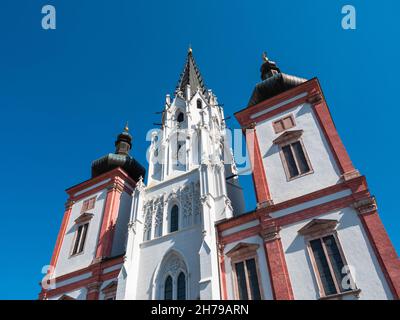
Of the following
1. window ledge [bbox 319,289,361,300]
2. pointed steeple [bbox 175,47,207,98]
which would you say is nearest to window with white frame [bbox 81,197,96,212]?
pointed steeple [bbox 175,47,207,98]

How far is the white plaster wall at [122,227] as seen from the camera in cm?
2244

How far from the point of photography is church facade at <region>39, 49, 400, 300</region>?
13922 mm

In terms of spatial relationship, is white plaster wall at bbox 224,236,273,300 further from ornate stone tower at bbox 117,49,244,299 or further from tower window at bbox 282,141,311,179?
tower window at bbox 282,141,311,179

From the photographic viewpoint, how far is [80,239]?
2338 cm

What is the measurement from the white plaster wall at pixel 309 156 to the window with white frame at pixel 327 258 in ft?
7.01

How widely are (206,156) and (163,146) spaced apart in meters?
4.90

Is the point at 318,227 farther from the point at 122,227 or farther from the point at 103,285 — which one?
the point at 122,227

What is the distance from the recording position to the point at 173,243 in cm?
1870

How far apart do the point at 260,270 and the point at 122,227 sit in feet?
39.4

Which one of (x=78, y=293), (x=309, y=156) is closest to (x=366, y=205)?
(x=309, y=156)

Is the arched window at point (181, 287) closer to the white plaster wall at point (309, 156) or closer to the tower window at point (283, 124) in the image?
the white plaster wall at point (309, 156)

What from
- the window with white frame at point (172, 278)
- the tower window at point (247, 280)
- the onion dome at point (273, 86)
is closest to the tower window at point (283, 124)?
the onion dome at point (273, 86)
